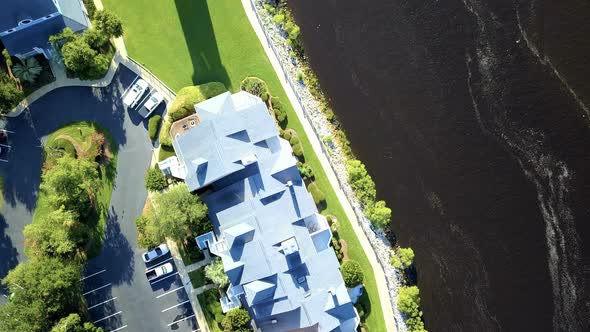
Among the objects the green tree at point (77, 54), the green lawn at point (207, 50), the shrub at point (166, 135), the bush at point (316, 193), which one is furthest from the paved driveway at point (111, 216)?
the bush at point (316, 193)

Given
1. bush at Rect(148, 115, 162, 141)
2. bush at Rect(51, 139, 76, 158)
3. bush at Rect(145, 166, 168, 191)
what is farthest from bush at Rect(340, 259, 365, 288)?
bush at Rect(51, 139, 76, 158)

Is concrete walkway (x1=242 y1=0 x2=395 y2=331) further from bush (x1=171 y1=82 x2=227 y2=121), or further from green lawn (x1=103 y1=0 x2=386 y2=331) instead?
bush (x1=171 y1=82 x2=227 y2=121)

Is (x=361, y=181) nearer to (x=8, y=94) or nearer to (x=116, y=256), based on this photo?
(x=116, y=256)

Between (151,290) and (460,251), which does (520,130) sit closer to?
(460,251)

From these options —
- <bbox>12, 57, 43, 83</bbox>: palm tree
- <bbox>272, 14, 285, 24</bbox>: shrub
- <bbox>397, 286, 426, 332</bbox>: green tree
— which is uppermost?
<bbox>12, 57, 43, 83</bbox>: palm tree

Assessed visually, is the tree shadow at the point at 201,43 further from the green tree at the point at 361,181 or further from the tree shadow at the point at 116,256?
the tree shadow at the point at 116,256

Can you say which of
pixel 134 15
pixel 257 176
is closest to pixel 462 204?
pixel 257 176
